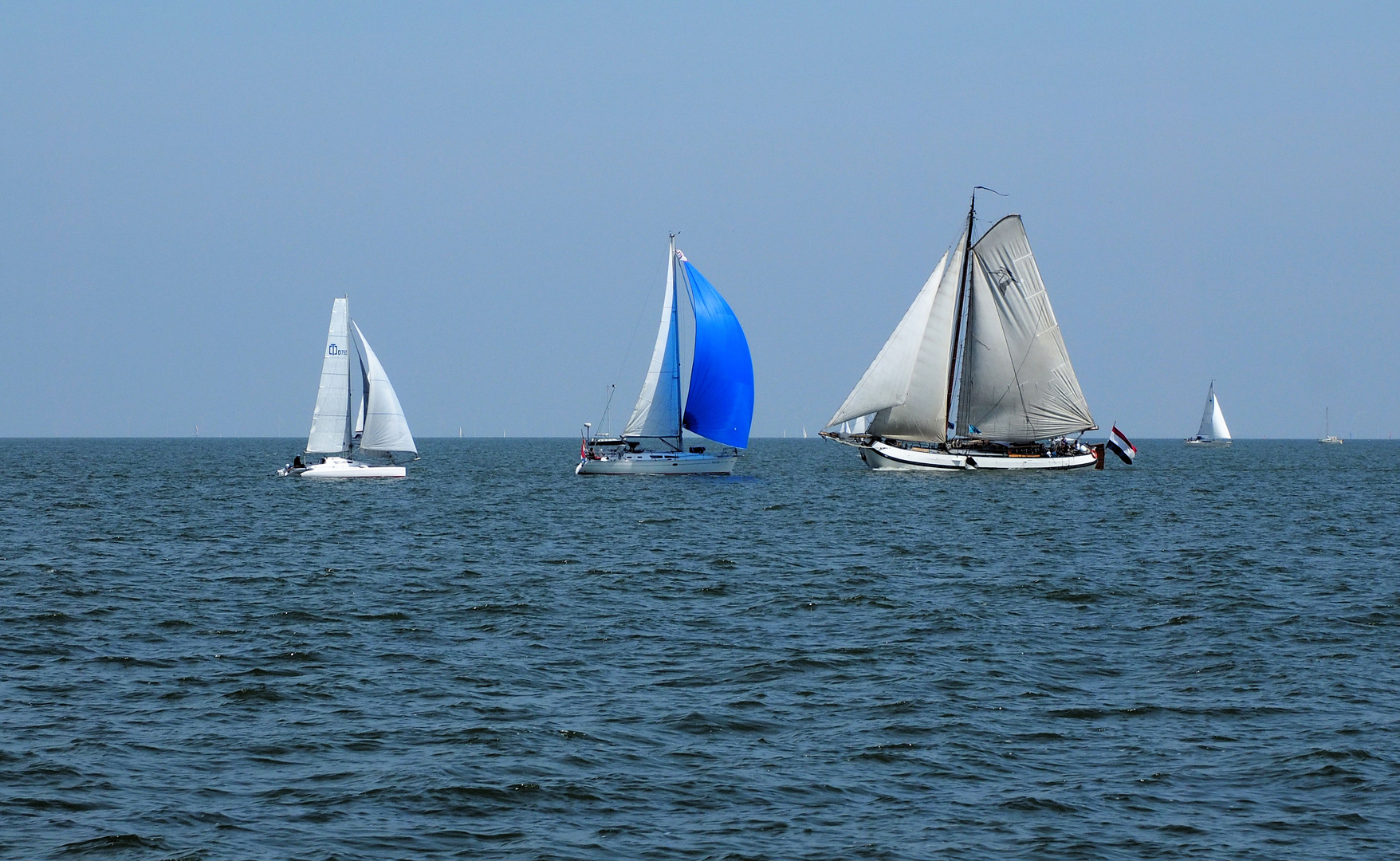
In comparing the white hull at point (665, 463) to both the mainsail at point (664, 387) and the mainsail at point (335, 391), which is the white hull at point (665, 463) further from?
the mainsail at point (335, 391)

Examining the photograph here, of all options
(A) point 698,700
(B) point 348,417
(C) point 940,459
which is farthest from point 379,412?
(A) point 698,700

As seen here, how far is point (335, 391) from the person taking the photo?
7131cm

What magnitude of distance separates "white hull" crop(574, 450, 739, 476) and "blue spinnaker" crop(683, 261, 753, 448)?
120 inches

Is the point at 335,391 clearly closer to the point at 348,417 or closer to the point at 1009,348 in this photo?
the point at 348,417

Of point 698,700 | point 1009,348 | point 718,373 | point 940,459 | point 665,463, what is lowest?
point 698,700

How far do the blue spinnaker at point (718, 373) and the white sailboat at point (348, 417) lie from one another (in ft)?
53.1

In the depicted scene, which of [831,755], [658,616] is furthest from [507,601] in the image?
[831,755]

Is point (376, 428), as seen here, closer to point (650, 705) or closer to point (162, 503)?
point (162, 503)

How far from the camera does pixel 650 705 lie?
18234 millimetres

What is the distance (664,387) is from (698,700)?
5225 centimetres

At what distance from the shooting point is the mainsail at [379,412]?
7356 cm

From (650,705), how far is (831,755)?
10.6ft

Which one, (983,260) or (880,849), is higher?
(983,260)

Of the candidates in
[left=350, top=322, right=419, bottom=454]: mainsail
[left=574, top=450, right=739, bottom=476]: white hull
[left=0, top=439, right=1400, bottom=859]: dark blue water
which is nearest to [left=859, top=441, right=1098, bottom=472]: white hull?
[left=574, top=450, right=739, bottom=476]: white hull
